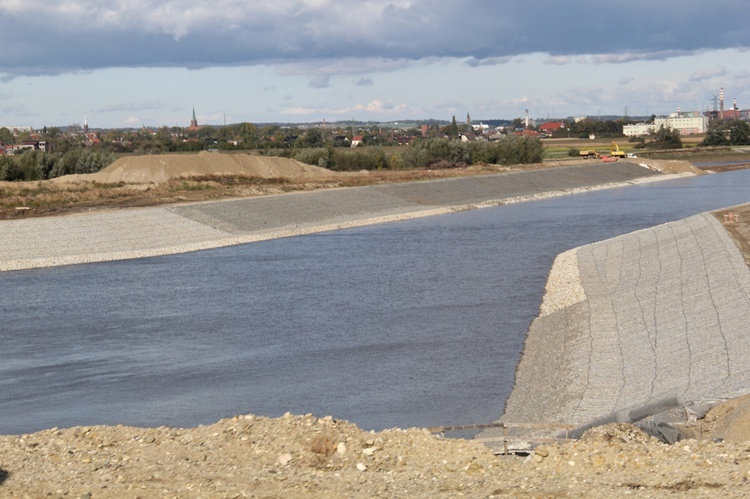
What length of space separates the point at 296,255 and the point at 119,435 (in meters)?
32.7

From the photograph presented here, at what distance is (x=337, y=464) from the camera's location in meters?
11.6

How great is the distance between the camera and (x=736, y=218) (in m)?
45.3

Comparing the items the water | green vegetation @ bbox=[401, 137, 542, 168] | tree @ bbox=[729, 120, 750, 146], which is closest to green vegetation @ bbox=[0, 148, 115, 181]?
green vegetation @ bbox=[401, 137, 542, 168]

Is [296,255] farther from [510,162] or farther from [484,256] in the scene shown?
[510,162]

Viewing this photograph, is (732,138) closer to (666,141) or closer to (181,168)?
(666,141)

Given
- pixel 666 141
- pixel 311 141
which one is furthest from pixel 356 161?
pixel 666 141

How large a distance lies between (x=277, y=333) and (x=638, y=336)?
9251 mm

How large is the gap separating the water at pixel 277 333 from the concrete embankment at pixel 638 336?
0.83 m

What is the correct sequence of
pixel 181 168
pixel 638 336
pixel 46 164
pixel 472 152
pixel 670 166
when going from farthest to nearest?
1. pixel 472 152
2. pixel 670 166
3. pixel 46 164
4. pixel 181 168
5. pixel 638 336

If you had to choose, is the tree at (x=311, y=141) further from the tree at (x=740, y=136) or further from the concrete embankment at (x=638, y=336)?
the concrete embankment at (x=638, y=336)

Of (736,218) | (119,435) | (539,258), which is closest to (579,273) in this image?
(539,258)

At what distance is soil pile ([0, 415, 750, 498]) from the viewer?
34.1 feet

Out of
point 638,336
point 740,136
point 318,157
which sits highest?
point 318,157

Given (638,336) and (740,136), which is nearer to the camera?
(638,336)
